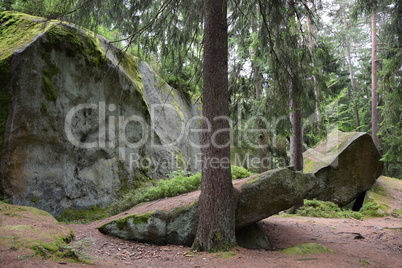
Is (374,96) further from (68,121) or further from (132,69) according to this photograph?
(68,121)

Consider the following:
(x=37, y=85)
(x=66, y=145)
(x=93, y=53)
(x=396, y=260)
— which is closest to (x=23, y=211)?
(x=66, y=145)

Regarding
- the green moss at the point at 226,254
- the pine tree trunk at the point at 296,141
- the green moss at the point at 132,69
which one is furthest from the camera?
the pine tree trunk at the point at 296,141

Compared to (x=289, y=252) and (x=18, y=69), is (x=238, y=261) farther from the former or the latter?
(x=18, y=69)

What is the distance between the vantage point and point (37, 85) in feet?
23.7

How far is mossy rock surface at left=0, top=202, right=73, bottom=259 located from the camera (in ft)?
11.1

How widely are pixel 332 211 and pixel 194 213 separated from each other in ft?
22.9

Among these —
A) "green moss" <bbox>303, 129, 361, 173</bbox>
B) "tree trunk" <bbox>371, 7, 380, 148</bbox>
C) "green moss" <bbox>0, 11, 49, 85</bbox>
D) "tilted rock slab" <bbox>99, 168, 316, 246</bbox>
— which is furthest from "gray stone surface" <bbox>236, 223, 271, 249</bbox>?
"tree trunk" <bbox>371, 7, 380, 148</bbox>

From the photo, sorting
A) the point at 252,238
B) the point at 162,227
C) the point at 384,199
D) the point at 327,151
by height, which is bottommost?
the point at 384,199

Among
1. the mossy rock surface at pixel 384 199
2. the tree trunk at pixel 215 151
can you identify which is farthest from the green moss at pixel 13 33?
the mossy rock surface at pixel 384 199

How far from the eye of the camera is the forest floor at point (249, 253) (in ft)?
13.6

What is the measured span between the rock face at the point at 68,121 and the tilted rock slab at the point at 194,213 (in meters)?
2.60

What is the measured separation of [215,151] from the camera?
5188 mm

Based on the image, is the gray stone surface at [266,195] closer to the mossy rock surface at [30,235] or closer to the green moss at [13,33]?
the mossy rock surface at [30,235]

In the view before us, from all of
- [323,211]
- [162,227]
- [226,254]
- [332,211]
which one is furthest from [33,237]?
[332,211]
